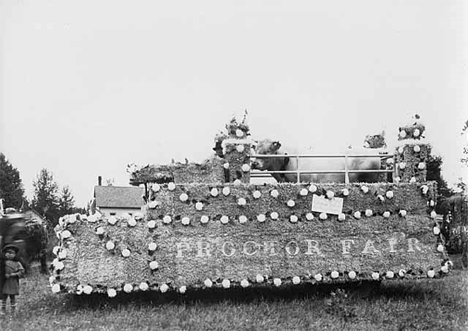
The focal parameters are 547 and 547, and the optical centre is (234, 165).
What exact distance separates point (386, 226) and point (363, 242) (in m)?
0.58

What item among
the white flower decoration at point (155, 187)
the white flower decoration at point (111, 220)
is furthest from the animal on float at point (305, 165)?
the white flower decoration at point (111, 220)

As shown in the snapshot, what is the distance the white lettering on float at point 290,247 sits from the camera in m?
10.1

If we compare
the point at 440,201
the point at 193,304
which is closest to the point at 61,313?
the point at 193,304

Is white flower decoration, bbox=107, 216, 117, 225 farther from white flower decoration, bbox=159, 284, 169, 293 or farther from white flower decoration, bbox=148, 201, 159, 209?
white flower decoration, bbox=159, 284, 169, 293

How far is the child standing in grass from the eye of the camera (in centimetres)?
1000

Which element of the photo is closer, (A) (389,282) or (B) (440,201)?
(A) (389,282)

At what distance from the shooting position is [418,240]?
1077 cm

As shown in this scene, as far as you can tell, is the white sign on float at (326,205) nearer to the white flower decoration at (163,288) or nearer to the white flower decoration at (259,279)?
the white flower decoration at (259,279)

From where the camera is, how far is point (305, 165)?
12.0 meters

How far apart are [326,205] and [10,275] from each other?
605 centimetres

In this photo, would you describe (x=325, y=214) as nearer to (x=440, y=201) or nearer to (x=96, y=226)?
(x=96, y=226)

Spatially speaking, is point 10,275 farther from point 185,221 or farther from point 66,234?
point 185,221

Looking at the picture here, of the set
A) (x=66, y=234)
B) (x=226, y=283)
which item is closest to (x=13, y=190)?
(x=66, y=234)

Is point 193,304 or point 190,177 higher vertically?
point 190,177
